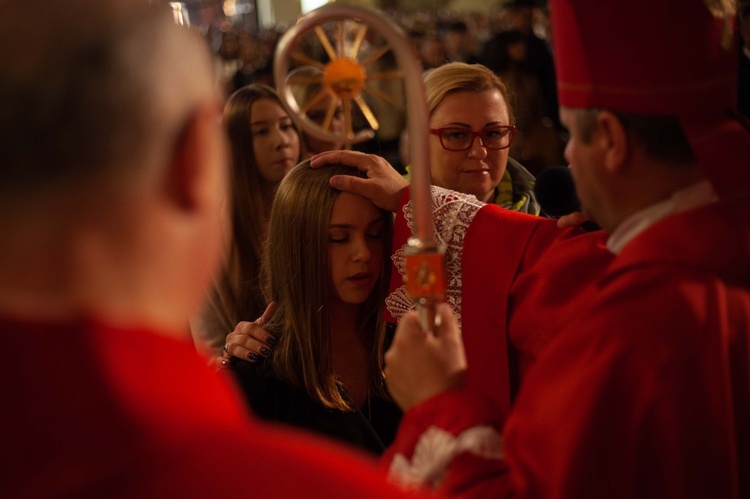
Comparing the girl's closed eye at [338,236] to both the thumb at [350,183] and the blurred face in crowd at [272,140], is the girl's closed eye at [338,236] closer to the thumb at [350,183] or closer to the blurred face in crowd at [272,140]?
the thumb at [350,183]

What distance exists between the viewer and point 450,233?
2.18 m

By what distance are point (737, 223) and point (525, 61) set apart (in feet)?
19.0

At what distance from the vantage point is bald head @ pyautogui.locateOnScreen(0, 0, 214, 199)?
760mm

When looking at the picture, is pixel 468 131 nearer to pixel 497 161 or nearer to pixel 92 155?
pixel 497 161

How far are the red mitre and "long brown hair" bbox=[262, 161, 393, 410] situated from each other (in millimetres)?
1042

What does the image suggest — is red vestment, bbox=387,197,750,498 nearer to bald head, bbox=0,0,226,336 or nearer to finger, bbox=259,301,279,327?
bald head, bbox=0,0,226,336

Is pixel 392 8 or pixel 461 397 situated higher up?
pixel 392 8

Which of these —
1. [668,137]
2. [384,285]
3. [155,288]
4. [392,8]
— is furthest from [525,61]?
[392,8]

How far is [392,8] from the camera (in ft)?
49.8

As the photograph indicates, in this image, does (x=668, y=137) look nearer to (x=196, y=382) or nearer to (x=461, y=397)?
(x=461, y=397)

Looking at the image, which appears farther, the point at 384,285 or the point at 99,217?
the point at 384,285

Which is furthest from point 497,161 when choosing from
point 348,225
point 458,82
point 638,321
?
point 638,321

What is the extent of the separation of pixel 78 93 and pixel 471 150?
87.9 inches

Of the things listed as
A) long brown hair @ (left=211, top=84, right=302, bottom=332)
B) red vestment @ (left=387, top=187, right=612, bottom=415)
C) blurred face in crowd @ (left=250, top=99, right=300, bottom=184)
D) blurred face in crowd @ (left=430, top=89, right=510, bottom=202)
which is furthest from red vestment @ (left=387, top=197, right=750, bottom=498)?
blurred face in crowd @ (left=250, top=99, right=300, bottom=184)
